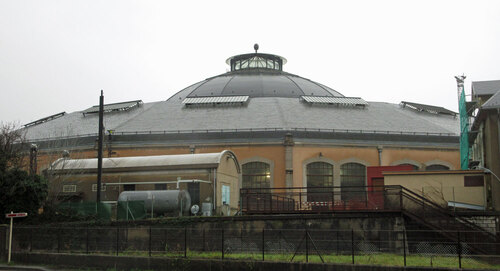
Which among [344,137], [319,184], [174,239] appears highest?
[344,137]

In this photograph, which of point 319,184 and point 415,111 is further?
point 415,111

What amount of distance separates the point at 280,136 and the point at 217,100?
980cm

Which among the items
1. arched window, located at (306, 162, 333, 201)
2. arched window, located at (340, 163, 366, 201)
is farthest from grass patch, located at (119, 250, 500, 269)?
arched window, located at (340, 163, 366, 201)

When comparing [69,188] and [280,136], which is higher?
[280,136]

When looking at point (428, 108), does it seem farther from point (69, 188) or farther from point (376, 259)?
point (376, 259)

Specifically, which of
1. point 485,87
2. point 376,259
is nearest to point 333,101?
point 485,87

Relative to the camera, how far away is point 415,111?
180 feet

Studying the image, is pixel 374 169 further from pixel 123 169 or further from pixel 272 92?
pixel 272 92

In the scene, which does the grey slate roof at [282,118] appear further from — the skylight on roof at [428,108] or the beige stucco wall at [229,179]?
the beige stucco wall at [229,179]

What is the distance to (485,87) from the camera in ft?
111

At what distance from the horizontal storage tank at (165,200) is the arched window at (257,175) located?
12338 mm

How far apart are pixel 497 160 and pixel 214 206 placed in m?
15.8

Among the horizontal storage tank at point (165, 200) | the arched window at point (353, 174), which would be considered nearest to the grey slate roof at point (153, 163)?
the horizontal storage tank at point (165, 200)

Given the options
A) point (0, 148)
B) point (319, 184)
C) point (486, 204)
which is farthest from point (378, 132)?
point (0, 148)
